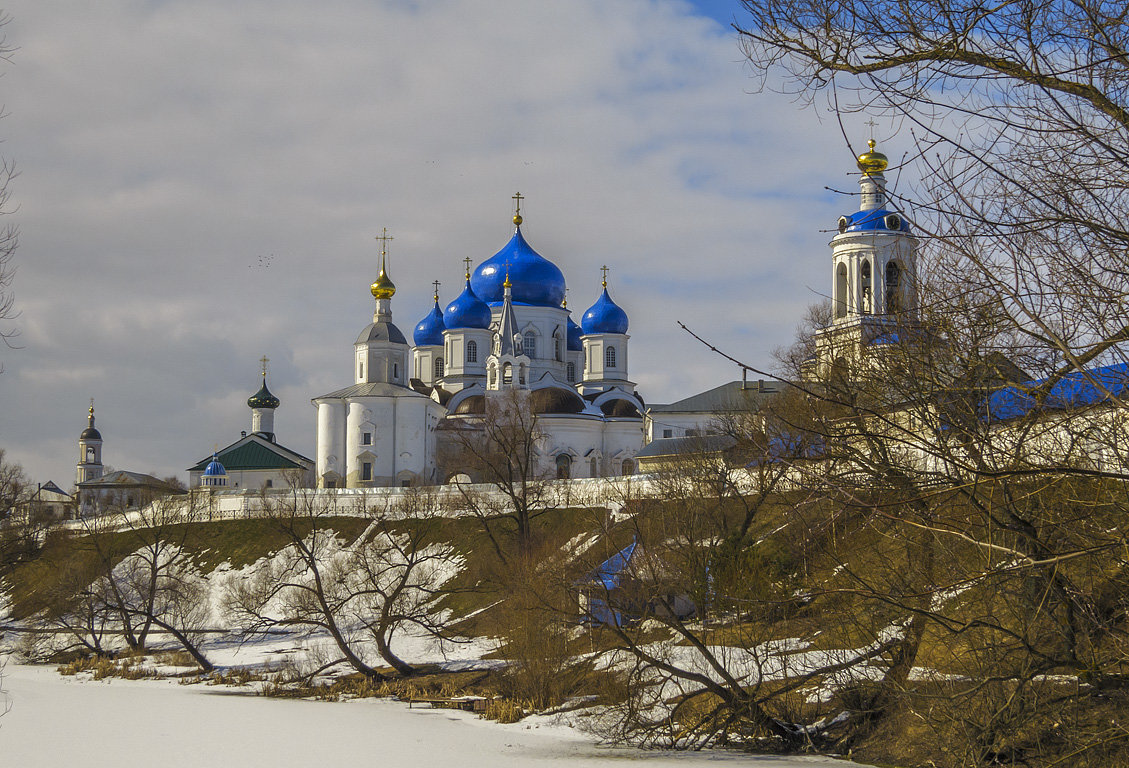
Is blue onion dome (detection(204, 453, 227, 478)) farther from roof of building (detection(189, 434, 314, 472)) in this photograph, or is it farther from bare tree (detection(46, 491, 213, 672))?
bare tree (detection(46, 491, 213, 672))

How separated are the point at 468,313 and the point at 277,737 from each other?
35.3m

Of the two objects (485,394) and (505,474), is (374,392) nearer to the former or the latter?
(485,394)

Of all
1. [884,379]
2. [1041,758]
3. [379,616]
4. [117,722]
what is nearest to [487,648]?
[379,616]

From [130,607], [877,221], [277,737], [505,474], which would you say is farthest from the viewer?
[505,474]

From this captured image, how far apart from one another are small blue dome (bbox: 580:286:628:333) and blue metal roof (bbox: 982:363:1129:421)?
48006mm

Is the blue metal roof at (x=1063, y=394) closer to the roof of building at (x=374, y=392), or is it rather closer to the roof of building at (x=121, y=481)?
the roof of building at (x=374, y=392)

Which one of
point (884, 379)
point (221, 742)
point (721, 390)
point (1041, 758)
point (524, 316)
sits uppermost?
point (524, 316)

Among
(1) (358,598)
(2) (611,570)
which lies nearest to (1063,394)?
(2) (611,570)

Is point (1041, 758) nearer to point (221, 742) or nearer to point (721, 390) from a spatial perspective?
point (221, 742)

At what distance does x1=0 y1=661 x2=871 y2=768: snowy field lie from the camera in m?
15.2

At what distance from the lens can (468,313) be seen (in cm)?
5194

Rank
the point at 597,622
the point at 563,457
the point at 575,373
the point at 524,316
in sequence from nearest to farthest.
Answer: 1. the point at 597,622
2. the point at 563,457
3. the point at 524,316
4. the point at 575,373

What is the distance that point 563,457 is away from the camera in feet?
153

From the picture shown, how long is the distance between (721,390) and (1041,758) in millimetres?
39286
